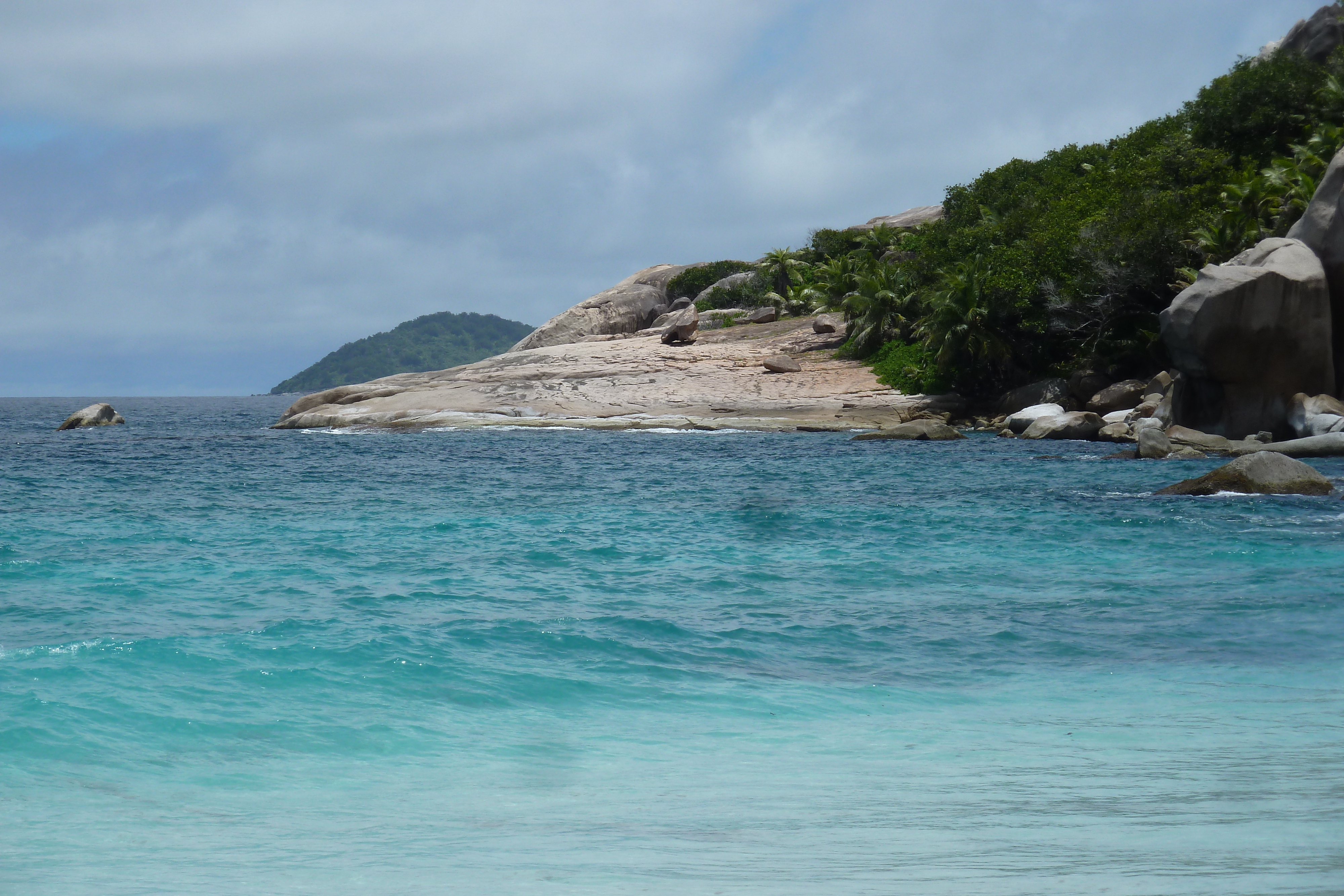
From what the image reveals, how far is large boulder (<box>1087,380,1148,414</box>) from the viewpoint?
111ft

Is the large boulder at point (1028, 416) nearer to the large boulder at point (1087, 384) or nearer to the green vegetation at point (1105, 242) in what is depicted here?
the large boulder at point (1087, 384)

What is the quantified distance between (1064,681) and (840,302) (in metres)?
46.3

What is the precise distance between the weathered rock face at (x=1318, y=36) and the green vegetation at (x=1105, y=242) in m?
3.13

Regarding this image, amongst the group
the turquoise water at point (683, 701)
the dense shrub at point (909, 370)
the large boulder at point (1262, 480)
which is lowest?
the turquoise water at point (683, 701)

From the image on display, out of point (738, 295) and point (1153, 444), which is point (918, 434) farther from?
point (738, 295)

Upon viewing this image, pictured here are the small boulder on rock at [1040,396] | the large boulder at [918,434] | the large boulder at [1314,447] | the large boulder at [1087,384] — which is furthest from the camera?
the small boulder on rock at [1040,396]

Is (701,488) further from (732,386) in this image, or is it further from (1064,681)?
(732,386)

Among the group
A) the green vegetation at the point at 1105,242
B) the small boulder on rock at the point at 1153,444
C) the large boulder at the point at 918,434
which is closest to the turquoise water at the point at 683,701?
the small boulder on rock at the point at 1153,444

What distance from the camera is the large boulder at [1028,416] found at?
33.7 meters

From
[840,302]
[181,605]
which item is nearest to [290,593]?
[181,605]

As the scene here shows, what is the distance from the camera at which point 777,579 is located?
1277 cm

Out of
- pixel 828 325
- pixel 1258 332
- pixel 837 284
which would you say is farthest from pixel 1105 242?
pixel 837 284

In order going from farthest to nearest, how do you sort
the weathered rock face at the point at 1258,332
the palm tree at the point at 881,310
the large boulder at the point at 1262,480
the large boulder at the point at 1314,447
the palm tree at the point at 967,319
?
the palm tree at the point at 881,310
the palm tree at the point at 967,319
the weathered rock face at the point at 1258,332
the large boulder at the point at 1314,447
the large boulder at the point at 1262,480

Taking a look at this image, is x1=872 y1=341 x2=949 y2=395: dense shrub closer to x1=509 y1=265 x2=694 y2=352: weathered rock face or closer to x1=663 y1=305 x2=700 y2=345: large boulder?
x1=663 y1=305 x2=700 y2=345: large boulder
